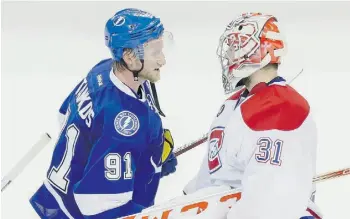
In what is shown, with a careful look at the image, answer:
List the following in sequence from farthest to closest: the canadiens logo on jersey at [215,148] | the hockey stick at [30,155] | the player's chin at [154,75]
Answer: the hockey stick at [30,155], the player's chin at [154,75], the canadiens logo on jersey at [215,148]

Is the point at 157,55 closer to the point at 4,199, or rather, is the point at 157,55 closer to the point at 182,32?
the point at 4,199

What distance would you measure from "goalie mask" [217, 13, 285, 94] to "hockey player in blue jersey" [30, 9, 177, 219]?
27 centimetres

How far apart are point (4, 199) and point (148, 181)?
940mm

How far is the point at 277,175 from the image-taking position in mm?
2234

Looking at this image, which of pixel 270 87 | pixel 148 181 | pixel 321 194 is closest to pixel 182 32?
pixel 321 194

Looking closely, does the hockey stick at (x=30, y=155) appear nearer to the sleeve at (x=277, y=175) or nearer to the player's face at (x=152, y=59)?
the player's face at (x=152, y=59)

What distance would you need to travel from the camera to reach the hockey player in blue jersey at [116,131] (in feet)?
8.07

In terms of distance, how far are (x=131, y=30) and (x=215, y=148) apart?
46cm

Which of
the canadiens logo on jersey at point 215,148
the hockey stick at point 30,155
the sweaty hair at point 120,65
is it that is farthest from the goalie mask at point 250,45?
the hockey stick at point 30,155

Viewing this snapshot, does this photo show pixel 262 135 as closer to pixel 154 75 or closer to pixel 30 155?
pixel 154 75

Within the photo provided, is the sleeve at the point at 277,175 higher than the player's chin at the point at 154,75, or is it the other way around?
the player's chin at the point at 154,75

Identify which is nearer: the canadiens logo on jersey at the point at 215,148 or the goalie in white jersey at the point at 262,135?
the goalie in white jersey at the point at 262,135

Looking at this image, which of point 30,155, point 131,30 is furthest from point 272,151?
point 30,155

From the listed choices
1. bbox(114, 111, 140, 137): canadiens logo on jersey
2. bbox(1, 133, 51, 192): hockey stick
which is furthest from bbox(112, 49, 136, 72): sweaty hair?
bbox(1, 133, 51, 192): hockey stick
